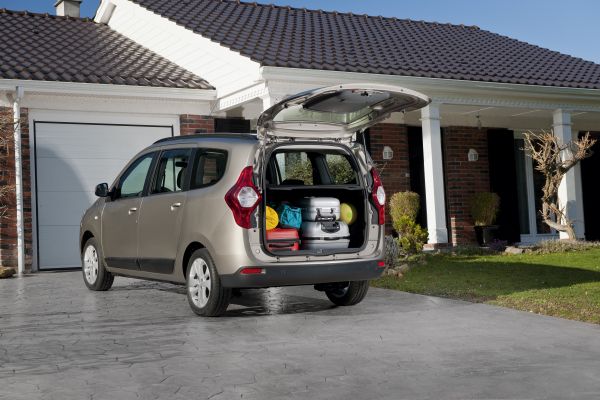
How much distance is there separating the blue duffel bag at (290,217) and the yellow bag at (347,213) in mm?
495

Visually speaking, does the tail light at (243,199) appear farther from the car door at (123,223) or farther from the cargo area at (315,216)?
the car door at (123,223)

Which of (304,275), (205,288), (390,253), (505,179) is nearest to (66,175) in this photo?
(390,253)

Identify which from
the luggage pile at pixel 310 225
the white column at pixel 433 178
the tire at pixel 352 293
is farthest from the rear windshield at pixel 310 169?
the white column at pixel 433 178

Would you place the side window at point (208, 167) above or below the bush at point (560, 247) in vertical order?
above

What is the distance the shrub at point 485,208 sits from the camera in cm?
1789

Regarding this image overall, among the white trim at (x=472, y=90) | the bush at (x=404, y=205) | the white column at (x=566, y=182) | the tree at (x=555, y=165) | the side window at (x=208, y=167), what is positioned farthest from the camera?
the white column at (x=566, y=182)

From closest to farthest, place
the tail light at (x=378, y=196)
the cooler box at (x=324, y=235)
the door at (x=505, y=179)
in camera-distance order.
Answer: the cooler box at (x=324, y=235)
the tail light at (x=378, y=196)
the door at (x=505, y=179)

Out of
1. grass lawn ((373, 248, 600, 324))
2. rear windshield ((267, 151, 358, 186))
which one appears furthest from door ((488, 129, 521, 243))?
rear windshield ((267, 151, 358, 186))

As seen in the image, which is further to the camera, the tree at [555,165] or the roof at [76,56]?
the tree at [555,165]

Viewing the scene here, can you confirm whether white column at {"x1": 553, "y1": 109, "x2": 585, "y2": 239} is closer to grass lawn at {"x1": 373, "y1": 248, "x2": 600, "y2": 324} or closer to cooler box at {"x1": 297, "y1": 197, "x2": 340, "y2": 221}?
grass lawn at {"x1": 373, "y1": 248, "x2": 600, "y2": 324}

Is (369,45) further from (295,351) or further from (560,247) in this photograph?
(295,351)

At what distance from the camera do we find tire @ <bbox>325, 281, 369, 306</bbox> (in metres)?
8.58

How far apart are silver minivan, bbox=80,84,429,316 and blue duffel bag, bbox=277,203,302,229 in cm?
19

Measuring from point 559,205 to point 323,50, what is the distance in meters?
5.76
